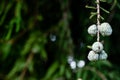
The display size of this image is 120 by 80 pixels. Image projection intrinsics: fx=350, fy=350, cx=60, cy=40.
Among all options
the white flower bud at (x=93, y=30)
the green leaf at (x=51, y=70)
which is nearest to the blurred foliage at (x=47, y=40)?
the green leaf at (x=51, y=70)

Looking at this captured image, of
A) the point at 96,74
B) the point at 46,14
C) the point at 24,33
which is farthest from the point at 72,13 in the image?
the point at 96,74

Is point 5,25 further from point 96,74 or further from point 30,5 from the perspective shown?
point 96,74

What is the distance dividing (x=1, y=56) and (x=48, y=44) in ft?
0.72

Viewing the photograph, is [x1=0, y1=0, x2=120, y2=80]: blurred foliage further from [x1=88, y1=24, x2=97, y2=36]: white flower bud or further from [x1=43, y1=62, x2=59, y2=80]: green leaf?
[x1=88, y1=24, x2=97, y2=36]: white flower bud

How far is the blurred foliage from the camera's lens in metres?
1.43

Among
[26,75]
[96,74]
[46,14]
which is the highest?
[46,14]

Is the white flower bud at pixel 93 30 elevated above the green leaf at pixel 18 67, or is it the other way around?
the white flower bud at pixel 93 30

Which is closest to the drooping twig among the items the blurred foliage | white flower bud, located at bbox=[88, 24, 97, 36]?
the blurred foliage

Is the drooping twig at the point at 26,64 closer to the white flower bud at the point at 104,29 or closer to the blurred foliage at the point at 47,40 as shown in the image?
the blurred foliage at the point at 47,40

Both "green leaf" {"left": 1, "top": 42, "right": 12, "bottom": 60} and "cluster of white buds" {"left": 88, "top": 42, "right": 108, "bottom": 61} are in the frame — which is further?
"green leaf" {"left": 1, "top": 42, "right": 12, "bottom": 60}

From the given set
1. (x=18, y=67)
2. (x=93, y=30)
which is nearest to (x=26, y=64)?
(x=18, y=67)

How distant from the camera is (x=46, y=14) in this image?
1.53 metres

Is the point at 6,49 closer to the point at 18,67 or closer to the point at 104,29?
the point at 18,67

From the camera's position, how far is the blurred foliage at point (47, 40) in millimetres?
1429
